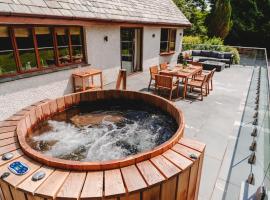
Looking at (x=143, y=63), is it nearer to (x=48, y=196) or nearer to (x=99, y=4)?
(x=99, y=4)

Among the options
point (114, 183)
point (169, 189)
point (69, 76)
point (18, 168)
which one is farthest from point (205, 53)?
point (18, 168)

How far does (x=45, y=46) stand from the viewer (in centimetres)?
657

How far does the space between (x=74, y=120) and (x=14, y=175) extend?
2.35 m

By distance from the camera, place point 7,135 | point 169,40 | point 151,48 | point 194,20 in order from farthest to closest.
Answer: point 194,20 → point 169,40 → point 151,48 → point 7,135

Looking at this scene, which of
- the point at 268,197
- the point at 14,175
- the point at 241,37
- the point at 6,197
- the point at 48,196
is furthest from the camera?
the point at 241,37

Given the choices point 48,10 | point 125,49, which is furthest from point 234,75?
point 48,10

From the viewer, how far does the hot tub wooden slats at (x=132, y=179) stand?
2045mm

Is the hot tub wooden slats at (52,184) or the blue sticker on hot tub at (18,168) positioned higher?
the blue sticker on hot tub at (18,168)

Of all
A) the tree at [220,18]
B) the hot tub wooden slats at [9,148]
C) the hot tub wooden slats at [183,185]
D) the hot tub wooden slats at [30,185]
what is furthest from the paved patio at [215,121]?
the tree at [220,18]

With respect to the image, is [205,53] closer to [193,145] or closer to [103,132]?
[103,132]

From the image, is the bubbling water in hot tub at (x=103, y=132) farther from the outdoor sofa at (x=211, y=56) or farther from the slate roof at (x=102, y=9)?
the outdoor sofa at (x=211, y=56)

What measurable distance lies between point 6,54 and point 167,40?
10066 millimetres

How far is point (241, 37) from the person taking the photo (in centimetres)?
2558

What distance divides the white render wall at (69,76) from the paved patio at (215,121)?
1124mm
